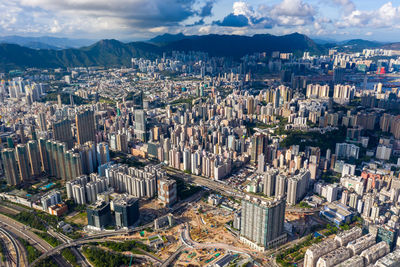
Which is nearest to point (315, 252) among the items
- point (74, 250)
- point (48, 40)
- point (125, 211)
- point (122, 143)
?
point (125, 211)

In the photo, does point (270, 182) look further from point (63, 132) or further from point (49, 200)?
point (63, 132)

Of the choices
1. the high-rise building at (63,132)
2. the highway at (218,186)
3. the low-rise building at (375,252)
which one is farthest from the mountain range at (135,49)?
the low-rise building at (375,252)

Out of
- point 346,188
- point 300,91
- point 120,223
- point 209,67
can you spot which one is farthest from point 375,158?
point 209,67

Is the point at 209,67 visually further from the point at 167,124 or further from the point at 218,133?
the point at 218,133

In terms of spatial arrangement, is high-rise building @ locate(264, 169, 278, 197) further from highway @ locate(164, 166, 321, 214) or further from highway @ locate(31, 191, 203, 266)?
highway @ locate(31, 191, 203, 266)

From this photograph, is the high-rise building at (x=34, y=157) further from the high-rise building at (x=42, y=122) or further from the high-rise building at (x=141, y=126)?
the high-rise building at (x=141, y=126)

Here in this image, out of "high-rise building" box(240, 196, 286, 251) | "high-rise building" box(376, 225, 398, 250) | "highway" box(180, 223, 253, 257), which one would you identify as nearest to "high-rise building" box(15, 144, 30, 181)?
"highway" box(180, 223, 253, 257)
